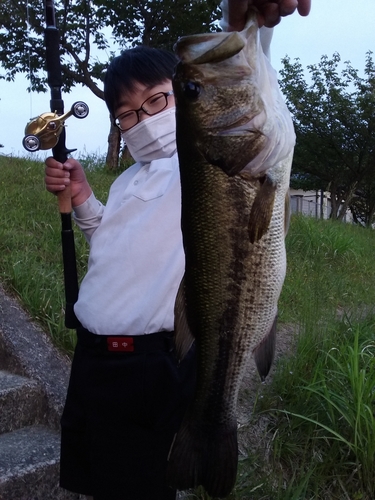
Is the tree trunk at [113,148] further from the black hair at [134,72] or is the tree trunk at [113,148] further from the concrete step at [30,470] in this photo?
the black hair at [134,72]

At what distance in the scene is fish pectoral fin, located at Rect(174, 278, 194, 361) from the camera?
1.45 meters

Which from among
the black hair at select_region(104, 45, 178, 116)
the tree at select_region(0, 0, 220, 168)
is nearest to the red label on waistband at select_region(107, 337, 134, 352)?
the black hair at select_region(104, 45, 178, 116)

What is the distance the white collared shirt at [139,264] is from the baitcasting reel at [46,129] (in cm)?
38

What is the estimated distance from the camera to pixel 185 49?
1.27m

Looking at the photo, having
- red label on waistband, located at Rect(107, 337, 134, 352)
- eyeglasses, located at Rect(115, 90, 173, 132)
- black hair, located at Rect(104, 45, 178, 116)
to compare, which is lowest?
red label on waistband, located at Rect(107, 337, 134, 352)

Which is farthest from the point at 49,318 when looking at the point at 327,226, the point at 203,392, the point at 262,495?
the point at 327,226

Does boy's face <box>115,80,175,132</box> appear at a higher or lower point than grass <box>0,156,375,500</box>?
higher

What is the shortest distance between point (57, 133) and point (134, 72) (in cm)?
41

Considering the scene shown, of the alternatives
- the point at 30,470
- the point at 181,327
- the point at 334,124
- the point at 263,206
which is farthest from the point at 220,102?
the point at 334,124

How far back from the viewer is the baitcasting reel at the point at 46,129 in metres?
2.00

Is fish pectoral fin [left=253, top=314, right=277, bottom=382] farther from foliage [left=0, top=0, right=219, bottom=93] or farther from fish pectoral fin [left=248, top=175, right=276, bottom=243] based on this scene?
foliage [left=0, top=0, right=219, bottom=93]

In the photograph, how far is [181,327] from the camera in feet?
4.77

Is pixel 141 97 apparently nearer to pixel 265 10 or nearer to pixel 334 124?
pixel 265 10

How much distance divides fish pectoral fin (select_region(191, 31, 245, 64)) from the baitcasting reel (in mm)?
941
